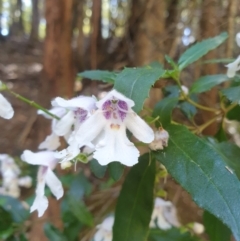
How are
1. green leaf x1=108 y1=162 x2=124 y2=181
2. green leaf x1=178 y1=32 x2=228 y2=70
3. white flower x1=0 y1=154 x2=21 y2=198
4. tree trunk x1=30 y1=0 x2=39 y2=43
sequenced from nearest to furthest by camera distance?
green leaf x1=108 y1=162 x2=124 y2=181 → green leaf x1=178 y1=32 x2=228 y2=70 → white flower x1=0 y1=154 x2=21 y2=198 → tree trunk x1=30 y1=0 x2=39 y2=43

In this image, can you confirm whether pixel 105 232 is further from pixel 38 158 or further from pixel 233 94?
pixel 233 94

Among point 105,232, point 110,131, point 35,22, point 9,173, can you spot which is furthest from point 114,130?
point 35,22

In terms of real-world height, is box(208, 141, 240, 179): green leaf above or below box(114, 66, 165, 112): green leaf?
below

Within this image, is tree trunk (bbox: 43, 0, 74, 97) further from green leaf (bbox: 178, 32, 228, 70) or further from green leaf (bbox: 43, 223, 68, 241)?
green leaf (bbox: 178, 32, 228, 70)

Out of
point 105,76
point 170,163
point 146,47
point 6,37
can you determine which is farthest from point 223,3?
point 6,37

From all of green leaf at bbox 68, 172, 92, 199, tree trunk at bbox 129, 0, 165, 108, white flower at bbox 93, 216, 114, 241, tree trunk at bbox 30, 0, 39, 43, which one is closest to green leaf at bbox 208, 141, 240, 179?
white flower at bbox 93, 216, 114, 241

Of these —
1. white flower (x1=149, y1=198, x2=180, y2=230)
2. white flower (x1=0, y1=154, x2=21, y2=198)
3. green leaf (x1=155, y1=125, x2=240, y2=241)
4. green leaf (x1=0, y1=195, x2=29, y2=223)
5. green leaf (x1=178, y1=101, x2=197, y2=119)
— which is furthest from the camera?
white flower (x1=0, y1=154, x2=21, y2=198)

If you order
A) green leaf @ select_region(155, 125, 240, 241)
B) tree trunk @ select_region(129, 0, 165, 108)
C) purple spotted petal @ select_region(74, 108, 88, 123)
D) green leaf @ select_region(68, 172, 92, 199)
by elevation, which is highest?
purple spotted petal @ select_region(74, 108, 88, 123)

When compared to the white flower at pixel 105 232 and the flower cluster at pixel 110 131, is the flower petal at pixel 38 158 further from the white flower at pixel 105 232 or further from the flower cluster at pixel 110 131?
the white flower at pixel 105 232
